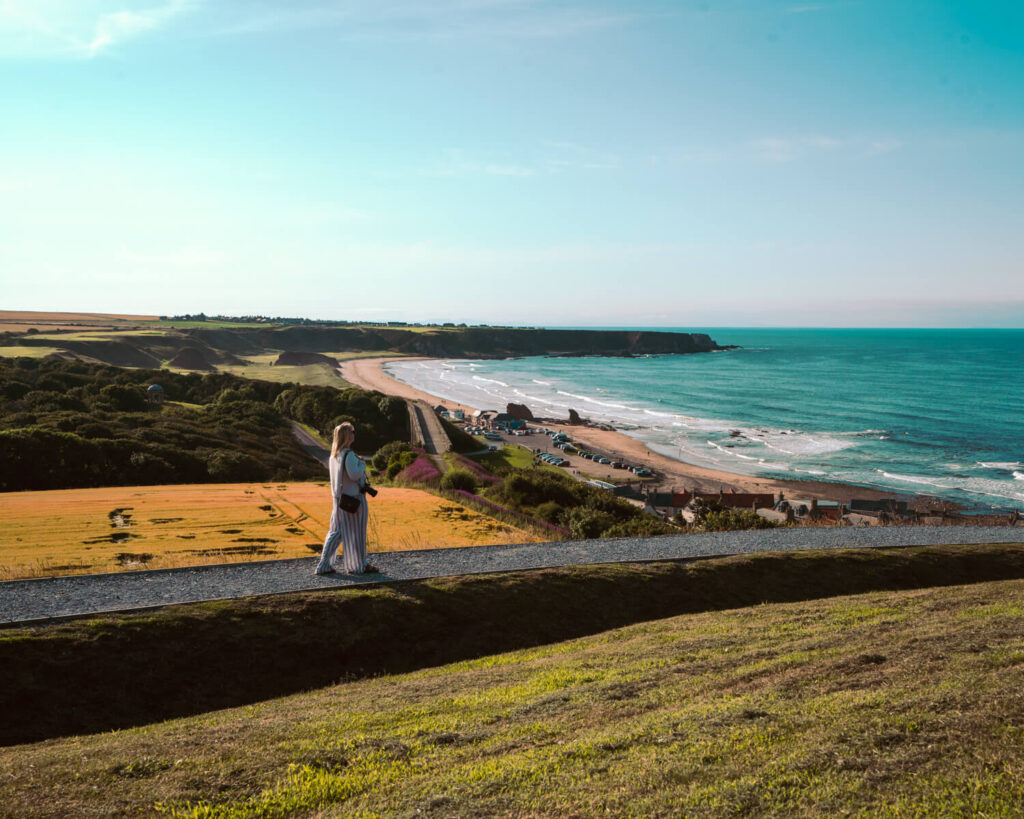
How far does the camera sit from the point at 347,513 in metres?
11.3

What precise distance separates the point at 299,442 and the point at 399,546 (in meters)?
33.6

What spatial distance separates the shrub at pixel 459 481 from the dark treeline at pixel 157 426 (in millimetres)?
9736

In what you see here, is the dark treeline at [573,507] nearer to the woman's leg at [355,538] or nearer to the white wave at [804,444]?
the woman's leg at [355,538]

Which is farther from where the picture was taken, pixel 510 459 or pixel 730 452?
pixel 730 452

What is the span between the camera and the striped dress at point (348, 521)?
427 inches

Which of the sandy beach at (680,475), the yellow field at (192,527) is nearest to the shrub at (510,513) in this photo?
the yellow field at (192,527)

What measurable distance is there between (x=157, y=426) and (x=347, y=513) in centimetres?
3131

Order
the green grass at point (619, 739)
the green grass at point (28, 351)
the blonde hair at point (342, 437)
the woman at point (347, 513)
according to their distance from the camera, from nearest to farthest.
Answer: the green grass at point (619, 739) < the blonde hair at point (342, 437) < the woman at point (347, 513) < the green grass at point (28, 351)

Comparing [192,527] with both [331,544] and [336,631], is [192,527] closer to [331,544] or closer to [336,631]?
[331,544]

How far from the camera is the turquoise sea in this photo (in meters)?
52.3

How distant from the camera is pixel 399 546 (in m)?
16.4

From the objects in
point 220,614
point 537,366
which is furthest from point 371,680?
point 537,366

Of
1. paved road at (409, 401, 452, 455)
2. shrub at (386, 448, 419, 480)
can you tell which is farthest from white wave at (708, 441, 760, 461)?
shrub at (386, 448, 419, 480)

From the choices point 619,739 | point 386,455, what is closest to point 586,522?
point 619,739
